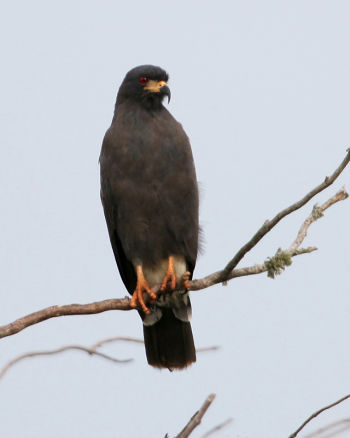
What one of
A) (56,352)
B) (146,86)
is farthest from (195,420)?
(146,86)

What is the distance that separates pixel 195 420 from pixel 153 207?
3120mm

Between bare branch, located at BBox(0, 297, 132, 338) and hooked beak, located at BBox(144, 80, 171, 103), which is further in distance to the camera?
Result: hooked beak, located at BBox(144, 80, 171, 103)

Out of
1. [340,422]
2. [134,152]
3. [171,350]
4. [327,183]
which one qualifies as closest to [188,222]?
[134,152]

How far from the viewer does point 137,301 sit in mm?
5910

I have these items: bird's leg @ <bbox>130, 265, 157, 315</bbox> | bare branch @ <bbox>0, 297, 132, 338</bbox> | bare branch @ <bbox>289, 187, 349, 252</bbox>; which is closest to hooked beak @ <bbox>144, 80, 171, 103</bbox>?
bird's leg @ <bbox>130, 265, 157, 315</bbox>

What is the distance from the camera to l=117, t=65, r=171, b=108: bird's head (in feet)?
21.5

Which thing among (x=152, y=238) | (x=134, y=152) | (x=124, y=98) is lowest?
(x=152, y=238)

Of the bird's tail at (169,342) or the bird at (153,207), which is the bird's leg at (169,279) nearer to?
the bird at (153,207)

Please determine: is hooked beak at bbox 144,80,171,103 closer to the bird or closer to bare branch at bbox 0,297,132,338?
the bird

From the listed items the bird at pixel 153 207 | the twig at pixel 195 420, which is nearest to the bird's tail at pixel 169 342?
the bird at pixel 153 207

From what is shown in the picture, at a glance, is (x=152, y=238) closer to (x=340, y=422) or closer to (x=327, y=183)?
(x=327, y=183)

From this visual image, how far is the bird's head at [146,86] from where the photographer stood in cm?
655

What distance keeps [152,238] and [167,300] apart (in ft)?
1.74

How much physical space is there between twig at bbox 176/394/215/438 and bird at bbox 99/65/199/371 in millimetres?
2587
